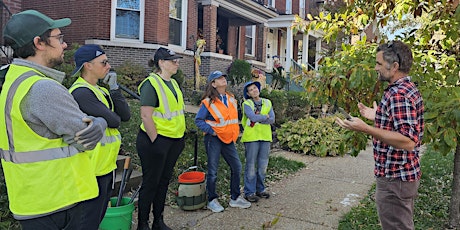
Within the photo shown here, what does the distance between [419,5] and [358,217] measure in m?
2.52

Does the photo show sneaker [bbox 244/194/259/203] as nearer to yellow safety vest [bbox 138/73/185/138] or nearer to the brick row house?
yellow safety vest [bbox 138/73/185/138]

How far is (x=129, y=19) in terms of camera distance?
41.5 feet

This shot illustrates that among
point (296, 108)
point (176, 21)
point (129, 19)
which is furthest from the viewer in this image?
point (176, 21)

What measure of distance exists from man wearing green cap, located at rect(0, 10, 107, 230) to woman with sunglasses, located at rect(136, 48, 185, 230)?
5.41ft

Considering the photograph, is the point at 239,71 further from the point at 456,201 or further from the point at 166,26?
the point at 456,201

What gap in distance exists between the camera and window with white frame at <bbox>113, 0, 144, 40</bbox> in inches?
491

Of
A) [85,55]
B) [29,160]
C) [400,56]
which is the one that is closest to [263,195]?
[400,56]

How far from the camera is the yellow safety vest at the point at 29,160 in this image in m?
1.93

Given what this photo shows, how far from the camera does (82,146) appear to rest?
2.06 metres

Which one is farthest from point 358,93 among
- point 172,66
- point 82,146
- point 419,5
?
point 82,146

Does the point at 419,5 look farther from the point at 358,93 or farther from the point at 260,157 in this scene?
the point at 260,157

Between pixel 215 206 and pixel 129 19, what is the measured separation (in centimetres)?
952

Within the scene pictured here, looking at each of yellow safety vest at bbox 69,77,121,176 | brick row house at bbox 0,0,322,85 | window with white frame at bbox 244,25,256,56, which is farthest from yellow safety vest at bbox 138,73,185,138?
window with white frame at bbox 244,25,256,56

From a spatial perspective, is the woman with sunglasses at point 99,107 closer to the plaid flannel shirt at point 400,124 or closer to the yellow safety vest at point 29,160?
the yellow safety vest at point 29,160
